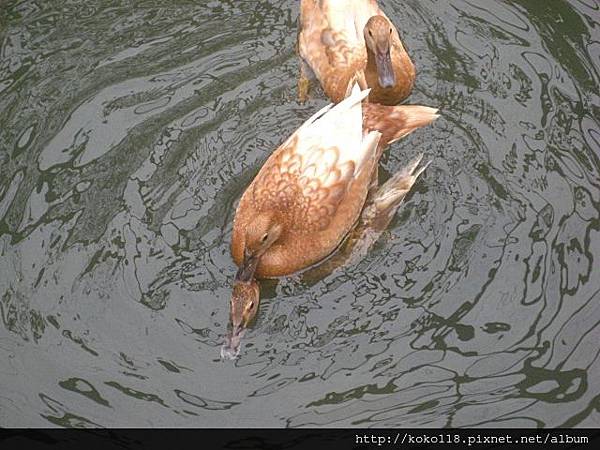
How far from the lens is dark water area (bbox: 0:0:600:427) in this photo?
5414mm

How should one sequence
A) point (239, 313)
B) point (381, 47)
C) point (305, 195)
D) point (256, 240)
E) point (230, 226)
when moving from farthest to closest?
point (381, 47) → point (230, 226) → point (305, 195) → point (256, 240) → point (239, 313)

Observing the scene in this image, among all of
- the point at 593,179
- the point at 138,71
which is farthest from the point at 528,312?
the point at 138,71

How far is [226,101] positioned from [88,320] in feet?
6.72

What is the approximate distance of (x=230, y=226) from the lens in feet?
20.6

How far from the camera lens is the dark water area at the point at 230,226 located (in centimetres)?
541

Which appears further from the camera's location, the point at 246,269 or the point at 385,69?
the point at 385,69

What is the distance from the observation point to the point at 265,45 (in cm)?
741

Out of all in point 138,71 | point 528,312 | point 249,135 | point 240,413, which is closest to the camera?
point 240,413

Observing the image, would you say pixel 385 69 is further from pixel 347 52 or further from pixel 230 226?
pixel 230 226

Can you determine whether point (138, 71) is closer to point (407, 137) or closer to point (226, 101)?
point (226, 101)

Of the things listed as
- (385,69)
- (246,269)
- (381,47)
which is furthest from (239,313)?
(381,47)

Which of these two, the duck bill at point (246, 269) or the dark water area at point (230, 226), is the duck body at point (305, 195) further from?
the dark water area at point (230, 226)

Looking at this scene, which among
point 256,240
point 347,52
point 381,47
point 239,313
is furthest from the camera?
point 347,52

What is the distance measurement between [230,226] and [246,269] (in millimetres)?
597
